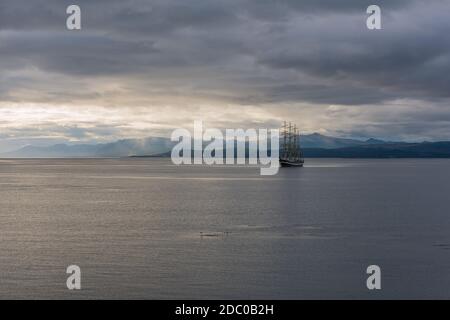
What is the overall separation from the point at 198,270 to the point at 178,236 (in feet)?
52.1

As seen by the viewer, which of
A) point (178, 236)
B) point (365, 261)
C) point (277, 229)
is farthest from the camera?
point (277, 229)

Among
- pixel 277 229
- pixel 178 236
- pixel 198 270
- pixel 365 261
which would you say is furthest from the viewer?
pixel 277 229

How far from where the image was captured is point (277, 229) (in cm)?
6475

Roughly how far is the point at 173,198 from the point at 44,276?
215 ft

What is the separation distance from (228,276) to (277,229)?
23.7 m

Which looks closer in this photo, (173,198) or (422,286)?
(422,286)

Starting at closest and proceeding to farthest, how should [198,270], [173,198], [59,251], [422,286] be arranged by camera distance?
[422,286] → [198,270] → [59,251] → [173,198]

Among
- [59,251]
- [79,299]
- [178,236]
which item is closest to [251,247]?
[178,236]

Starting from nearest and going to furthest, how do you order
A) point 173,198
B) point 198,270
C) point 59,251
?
point 198,270 < point 59,251 < point 173,198

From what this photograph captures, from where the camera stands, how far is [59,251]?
5097 cm

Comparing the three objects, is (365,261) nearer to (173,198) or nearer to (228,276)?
(228,276)
